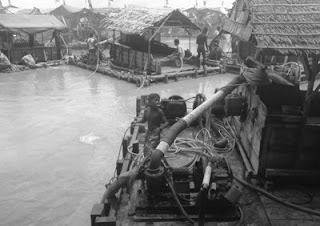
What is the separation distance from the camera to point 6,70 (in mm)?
19844

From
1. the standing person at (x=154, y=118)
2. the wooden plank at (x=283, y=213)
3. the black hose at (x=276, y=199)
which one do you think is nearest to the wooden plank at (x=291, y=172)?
the black hose at (x=276, y=199)

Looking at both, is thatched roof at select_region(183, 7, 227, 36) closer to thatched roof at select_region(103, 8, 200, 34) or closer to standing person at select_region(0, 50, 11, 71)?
thatched roof at select_region(103, 8, 200, 34)

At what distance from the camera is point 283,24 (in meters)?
5.61

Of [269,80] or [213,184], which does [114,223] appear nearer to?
[213,184]

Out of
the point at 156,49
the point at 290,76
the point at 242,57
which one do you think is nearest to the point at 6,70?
the point at 156,49

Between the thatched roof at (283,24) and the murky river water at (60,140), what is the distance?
5140mm

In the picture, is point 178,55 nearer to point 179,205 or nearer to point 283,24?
point 283,24

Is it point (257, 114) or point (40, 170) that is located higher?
point (257, 114)

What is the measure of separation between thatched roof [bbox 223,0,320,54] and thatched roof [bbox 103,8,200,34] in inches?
430

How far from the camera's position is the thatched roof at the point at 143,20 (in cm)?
1677

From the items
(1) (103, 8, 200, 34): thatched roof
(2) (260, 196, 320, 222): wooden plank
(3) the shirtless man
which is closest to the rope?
(2) (260, 196, 320, 222): wooden plank

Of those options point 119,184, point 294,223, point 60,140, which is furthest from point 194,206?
point 60,140

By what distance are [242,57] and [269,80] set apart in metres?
14.6

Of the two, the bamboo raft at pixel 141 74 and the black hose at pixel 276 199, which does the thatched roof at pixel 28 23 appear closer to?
the bamboo raft at pixel 141 74
